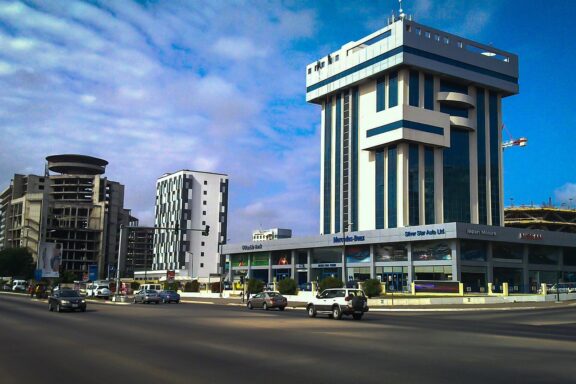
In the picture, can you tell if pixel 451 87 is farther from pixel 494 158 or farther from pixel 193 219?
pixel 193 219

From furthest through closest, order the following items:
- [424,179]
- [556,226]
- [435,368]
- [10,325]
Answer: [556,226]
[424,179]
[10,325]
[435,368]

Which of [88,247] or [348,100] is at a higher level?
[348,100]

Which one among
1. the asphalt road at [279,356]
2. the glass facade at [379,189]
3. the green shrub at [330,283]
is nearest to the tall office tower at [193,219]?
the glass facade at [379,189]

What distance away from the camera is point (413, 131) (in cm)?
8356

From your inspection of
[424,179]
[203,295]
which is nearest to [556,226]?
[424,179]

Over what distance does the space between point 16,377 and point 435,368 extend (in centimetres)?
931

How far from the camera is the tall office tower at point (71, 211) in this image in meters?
159

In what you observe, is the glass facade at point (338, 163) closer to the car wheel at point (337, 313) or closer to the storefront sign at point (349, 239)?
the storefront sign at point (349, 239)

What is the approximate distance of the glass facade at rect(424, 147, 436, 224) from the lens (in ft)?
282

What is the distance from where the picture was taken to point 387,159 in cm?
8719

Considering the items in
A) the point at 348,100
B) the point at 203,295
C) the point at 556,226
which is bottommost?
the point at 203,295

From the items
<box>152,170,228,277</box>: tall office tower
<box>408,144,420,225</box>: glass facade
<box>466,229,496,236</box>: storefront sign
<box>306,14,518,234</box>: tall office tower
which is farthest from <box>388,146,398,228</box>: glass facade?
<box>152,170,228,277</box>: tall office tower

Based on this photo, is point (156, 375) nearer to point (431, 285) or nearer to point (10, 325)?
point (10, 325)

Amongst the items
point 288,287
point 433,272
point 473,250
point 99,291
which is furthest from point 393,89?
point 99,291
